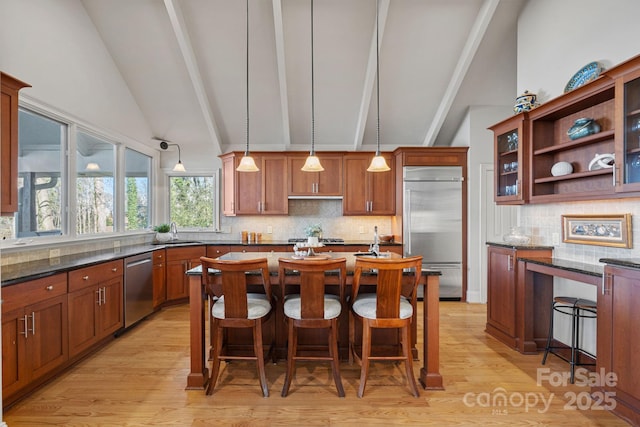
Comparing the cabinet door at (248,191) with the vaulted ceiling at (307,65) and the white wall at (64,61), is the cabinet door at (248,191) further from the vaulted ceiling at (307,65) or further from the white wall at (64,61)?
the white wall at (64,61)

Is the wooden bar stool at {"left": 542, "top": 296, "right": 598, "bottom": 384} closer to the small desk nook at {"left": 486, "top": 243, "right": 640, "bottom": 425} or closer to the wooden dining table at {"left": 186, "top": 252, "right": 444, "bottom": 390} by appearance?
the small desk nook at {"left": 486, "top": 243, "right": 640, "bottom": 425}

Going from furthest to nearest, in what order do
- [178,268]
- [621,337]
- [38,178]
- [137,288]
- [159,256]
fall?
[178,268] → [159,256] → [137,288] → [38,178] → [621,337]

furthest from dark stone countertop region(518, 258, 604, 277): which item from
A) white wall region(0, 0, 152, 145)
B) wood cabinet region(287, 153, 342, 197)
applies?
white wall region(0, 0, 152, 145)

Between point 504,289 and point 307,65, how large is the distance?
12.5 feet

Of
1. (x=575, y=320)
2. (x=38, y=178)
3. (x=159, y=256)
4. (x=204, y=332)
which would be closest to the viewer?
(x=204, y=332)

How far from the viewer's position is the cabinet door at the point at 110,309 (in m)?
3.32

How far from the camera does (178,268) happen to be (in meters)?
4.91

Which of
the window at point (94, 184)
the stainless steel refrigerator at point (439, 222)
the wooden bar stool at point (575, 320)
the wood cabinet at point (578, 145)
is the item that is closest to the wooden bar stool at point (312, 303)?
the wooden bar stool at point (575, 320)

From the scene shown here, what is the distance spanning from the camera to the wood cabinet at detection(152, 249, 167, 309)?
Answer: 4.46 meters

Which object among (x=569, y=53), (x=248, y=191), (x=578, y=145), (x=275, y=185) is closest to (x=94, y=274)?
(x=248, y=191)

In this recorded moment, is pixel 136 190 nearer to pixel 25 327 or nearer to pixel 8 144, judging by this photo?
pixel 8 144

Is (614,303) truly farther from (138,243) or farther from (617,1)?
(138,243)

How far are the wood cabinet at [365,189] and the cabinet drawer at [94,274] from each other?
11.0 ft

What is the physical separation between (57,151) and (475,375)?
4886 millimetres
